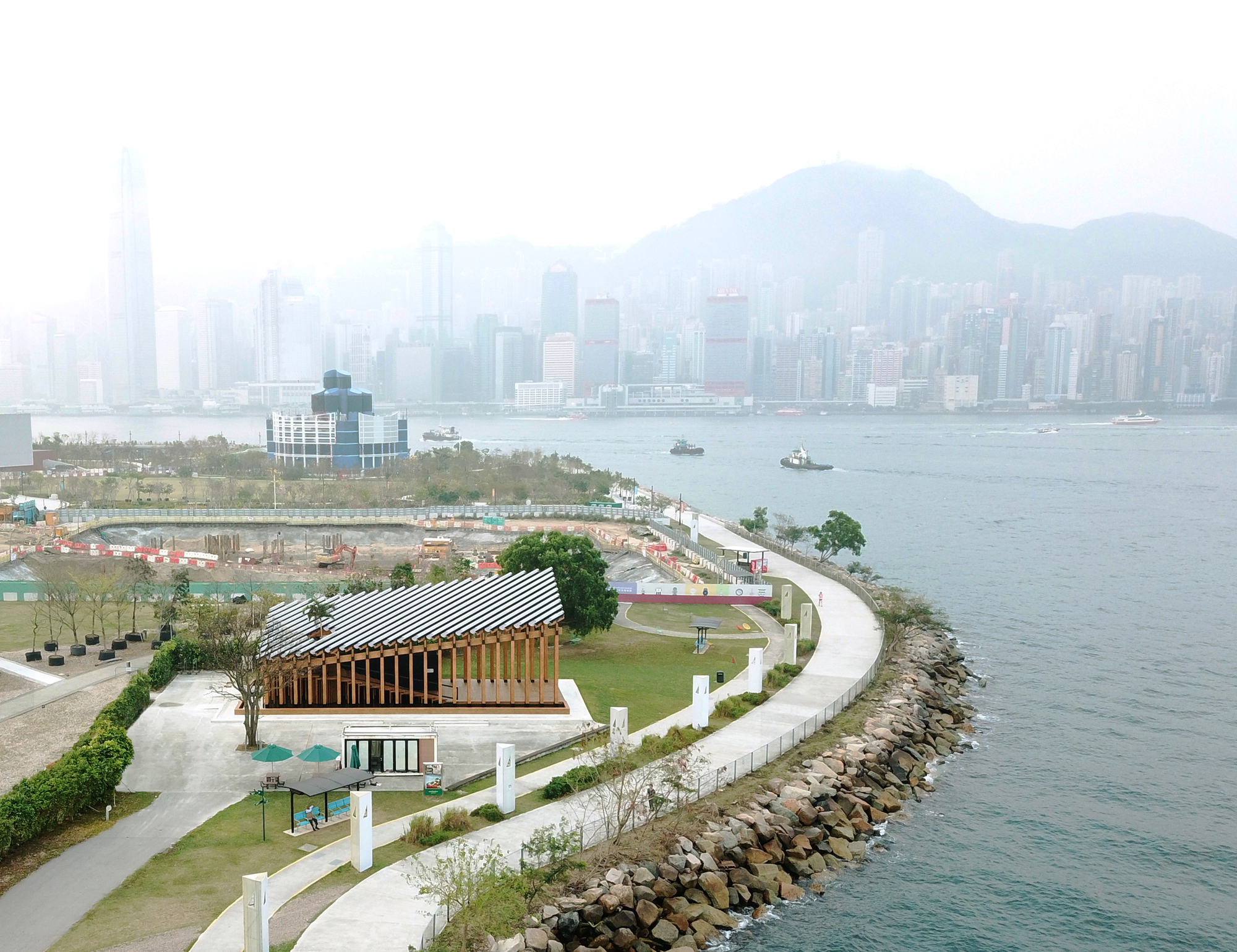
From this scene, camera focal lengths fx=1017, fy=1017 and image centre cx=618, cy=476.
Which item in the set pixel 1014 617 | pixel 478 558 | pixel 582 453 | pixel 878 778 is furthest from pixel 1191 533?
pixel 582 453

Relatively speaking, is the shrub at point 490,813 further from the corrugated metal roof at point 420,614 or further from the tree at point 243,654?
the corrugated metal roof at point 420,614

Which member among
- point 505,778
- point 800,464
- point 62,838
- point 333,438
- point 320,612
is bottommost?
point 800,464

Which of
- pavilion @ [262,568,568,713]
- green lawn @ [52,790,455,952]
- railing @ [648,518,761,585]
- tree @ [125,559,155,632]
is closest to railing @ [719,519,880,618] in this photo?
railing @ [648,518,761,585]

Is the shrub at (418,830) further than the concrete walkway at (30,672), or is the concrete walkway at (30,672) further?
the concrete walkway at (30,672)

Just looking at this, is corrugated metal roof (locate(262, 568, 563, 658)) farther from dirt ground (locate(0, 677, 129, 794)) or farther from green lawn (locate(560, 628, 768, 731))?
dirt ground (locate(0, 677, 129, 794))

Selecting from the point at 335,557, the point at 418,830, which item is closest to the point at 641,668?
the point at 418,830

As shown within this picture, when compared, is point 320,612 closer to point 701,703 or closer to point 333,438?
point 701,703

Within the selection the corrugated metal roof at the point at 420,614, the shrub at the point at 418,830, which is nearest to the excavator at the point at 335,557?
the corrugated metal roof at the point at 420,614
